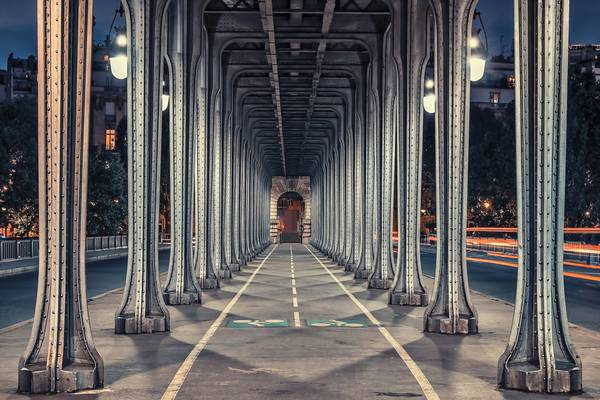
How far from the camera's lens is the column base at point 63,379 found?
10.9 meters

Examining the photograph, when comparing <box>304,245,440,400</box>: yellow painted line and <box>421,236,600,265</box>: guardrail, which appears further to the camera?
<box>421,236,600,265</box>: guardrail

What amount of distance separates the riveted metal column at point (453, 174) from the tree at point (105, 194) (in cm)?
5261

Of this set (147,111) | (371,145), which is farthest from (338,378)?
(371,145)

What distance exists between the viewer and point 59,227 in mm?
11148

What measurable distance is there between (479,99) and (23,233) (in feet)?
277

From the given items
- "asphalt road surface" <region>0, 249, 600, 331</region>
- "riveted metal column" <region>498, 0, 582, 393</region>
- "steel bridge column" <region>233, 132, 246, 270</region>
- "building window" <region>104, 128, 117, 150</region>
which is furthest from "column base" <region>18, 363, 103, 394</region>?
"building window" <region>104, 128, 117, 150</region>

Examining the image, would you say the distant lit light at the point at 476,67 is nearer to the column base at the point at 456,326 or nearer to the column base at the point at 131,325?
the column base at the point at 456,326

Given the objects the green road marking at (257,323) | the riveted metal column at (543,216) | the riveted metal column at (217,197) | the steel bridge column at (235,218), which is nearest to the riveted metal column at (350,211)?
the steel bridge column at (235,218)

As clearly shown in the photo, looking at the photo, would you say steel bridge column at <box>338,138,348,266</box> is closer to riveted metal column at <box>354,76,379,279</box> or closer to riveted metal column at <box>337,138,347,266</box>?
riveted metal column at <box>337,138,347,266</box>

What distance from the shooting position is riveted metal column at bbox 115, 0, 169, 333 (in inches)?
691

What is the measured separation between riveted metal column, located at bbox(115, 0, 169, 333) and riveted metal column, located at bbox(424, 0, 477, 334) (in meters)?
5.19

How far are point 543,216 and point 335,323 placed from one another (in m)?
8.48

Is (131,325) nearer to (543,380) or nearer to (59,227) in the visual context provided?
(59,227)

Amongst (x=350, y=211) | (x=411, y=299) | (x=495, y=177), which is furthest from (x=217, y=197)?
(x=495, y=177)
